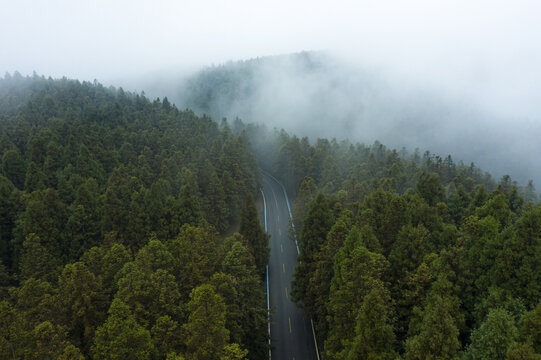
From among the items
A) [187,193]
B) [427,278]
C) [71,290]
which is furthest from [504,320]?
[187,193]

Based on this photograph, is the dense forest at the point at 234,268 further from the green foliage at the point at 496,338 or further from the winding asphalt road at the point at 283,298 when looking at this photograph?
the winding asphalt road at the point at 283,298

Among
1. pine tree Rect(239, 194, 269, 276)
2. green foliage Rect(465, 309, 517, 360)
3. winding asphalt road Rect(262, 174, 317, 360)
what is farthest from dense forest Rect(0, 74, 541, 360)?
winding asphalt road Rect(262, 174, 317, 360)

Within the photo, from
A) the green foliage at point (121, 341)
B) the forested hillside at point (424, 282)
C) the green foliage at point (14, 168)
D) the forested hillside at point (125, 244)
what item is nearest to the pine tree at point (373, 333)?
the forested hillside at point (424, 282)

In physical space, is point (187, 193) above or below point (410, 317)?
above

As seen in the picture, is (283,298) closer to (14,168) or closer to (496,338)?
(496,338)

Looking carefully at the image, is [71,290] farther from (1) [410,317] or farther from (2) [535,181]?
(2) [535,181]

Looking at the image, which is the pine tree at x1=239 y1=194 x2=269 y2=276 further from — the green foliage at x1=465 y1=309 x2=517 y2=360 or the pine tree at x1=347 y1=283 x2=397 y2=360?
the green foliage at x1=465 y1=309 x2=517 y2=360
